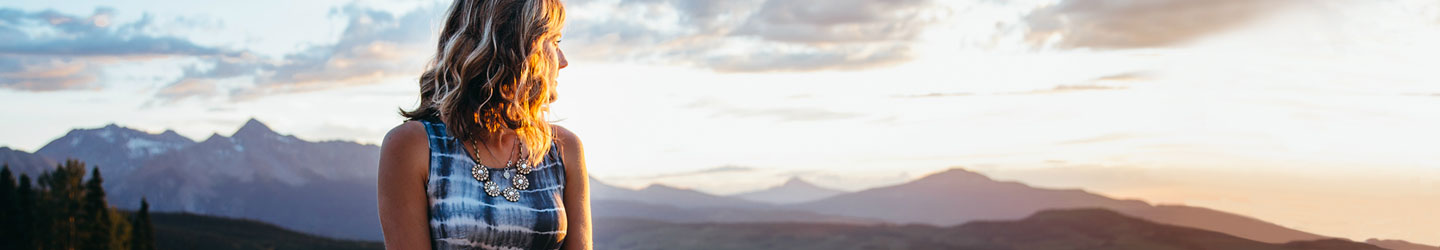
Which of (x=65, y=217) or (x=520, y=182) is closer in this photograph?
(x=520, y=182)

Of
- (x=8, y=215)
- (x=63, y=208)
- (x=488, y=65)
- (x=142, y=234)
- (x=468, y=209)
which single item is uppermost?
(x=63, y=208)

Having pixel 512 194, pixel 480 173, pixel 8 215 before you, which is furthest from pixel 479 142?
pixel 8 215

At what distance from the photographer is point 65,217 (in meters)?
116

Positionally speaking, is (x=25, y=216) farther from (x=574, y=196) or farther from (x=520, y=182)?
(x=520, y=182)

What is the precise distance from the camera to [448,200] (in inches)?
176

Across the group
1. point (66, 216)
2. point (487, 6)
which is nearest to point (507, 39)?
point (487, 6)

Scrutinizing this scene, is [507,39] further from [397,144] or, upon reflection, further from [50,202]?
[50,202]

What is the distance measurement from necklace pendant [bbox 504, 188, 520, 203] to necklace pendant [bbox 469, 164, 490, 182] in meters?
0.10

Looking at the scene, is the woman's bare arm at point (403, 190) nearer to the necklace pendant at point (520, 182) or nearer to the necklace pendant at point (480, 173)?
the necklace pendant at point (480, 173)

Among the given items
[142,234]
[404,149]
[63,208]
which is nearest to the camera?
[404,149]

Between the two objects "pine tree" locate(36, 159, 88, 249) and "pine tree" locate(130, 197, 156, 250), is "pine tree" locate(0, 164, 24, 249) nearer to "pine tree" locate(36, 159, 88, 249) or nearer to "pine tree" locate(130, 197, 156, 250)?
"pine tree" locate(36, 159, 88, 249)

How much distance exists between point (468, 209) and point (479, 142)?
1.00 feet

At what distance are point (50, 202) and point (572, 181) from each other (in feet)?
438

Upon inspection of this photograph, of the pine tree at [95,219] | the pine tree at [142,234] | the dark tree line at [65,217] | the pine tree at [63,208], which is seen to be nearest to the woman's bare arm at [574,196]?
the dark tree line at [65,217]
